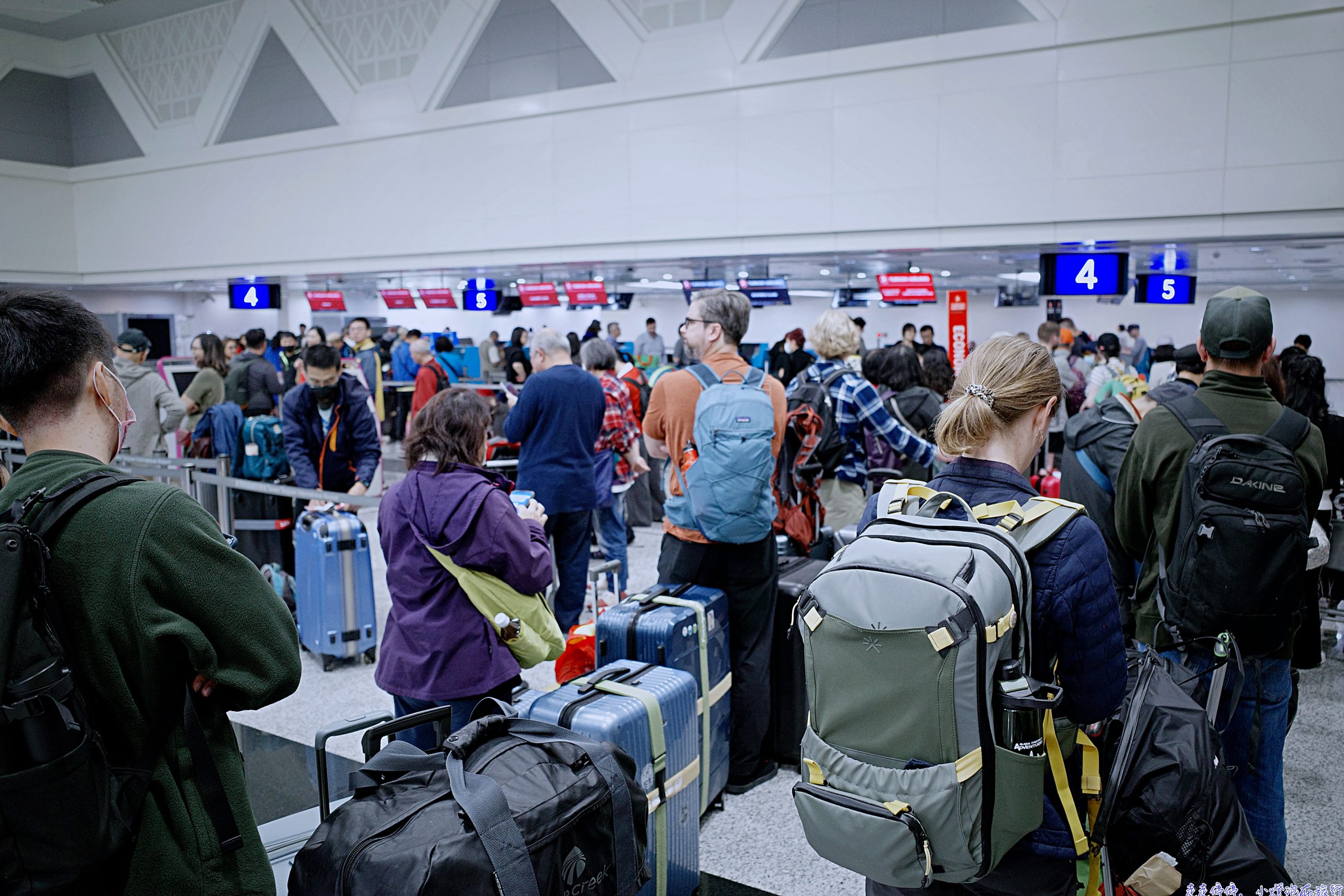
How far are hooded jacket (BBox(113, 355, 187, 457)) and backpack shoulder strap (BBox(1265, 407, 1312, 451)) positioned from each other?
260 inches

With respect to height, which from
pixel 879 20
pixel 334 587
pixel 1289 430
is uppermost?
pixel 879 20

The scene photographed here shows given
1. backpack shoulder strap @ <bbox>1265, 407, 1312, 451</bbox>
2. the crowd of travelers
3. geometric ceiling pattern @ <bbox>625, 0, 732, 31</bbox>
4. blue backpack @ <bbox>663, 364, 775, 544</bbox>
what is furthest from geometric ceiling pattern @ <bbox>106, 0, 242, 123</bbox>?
backpack shoulder strap @ <bbox>1265, 407, 1312, 451</bbox>

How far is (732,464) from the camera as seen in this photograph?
3.21m

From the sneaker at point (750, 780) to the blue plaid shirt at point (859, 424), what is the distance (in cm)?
149

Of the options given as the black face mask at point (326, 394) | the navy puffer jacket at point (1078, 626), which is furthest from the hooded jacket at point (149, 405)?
the navy puffer jacket at point (1078, 626)

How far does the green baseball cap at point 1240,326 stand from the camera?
2.53 m

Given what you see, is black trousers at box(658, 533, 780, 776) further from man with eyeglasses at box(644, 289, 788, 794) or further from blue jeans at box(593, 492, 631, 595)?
blue jeans at box(593, 492, 631, 595)

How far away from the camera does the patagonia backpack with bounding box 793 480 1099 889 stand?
1563 millimetres

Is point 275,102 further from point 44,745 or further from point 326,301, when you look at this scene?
point 44,745

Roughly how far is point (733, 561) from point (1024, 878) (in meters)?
1.80

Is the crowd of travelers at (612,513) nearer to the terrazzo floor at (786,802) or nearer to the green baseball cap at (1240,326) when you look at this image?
the green baseball cap at (1240,326)

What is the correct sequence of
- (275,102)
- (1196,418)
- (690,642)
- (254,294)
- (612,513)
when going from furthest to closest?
(254,294) < (275,102) < (612,513) < (690,642) < (1196,418)

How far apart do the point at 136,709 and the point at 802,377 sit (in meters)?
3.66

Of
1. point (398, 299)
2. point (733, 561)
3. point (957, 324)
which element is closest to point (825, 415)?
point (733, 561)
